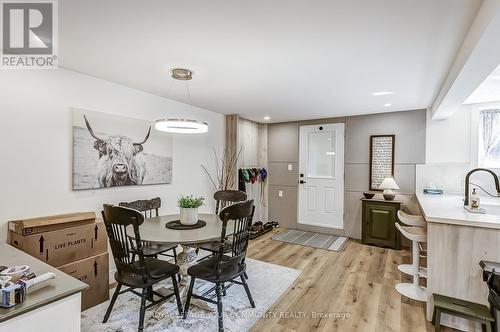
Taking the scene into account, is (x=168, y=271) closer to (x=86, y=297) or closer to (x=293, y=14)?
A: (x=86, y=297)

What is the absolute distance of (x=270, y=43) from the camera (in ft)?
6.25

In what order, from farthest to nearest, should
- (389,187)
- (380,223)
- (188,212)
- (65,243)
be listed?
(380,223), (389,187), (188,212), (65,243)

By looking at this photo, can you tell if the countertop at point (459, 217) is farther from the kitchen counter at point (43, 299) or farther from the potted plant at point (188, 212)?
the kitchen counter at point (43, 299)

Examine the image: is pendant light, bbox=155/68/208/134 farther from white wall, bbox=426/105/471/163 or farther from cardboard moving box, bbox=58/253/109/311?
white wall, bbox=426/105/471/163

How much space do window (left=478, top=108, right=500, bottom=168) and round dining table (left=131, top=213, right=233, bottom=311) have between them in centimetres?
373

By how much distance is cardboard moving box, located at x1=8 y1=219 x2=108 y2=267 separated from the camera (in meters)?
1.99

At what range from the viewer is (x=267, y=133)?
221 inches

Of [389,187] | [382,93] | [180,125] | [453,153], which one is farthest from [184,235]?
[453,153]

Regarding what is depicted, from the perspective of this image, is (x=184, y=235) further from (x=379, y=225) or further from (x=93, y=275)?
(x=379, y=225)

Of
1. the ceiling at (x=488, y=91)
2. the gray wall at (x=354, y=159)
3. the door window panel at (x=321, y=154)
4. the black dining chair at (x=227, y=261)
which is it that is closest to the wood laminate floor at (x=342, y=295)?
the black dining chair at (x=227, y=261)

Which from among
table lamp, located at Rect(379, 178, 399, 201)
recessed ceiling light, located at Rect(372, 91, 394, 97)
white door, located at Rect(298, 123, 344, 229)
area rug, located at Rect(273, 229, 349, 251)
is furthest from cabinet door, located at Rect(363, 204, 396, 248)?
recessed ceiling light, located at Rect(372, 91, 394, 97)

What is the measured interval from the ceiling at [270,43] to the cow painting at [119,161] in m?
0.66

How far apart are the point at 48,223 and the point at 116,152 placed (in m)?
1.03

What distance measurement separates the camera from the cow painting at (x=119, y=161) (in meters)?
2.74
